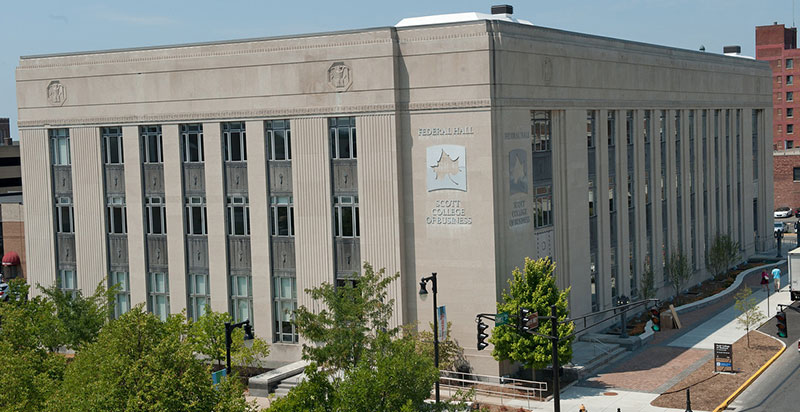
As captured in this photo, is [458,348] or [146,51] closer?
[458,348]

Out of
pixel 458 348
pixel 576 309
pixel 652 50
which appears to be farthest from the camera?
pixel 652 50

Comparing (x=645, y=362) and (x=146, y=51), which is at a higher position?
(x=146, y=51)

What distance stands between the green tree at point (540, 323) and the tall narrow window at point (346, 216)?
333 inches

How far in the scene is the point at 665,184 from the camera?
218 feet

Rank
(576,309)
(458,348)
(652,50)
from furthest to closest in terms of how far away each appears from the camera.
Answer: (652,50) < (576,309) < (458,348)

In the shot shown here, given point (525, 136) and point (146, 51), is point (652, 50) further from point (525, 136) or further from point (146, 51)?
point (146, 51)

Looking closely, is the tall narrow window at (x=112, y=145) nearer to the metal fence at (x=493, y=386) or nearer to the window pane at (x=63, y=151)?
the window pane at (x=63, y=151)

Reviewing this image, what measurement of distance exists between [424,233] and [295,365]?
8.97m

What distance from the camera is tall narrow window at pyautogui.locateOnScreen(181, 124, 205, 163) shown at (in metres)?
53.1

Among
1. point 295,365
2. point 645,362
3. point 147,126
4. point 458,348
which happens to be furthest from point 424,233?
point 147,126

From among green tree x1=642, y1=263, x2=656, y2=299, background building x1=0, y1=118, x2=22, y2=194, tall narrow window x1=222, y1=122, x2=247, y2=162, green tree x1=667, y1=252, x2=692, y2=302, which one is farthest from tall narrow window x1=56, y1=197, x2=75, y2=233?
background building x1=0, y1=118, x2=22, y2=194

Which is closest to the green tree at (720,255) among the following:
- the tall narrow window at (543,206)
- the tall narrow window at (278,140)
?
the tall narrow window at (543,206)

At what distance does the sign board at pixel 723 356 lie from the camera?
46812mm

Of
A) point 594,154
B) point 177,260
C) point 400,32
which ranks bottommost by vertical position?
point 177,260
